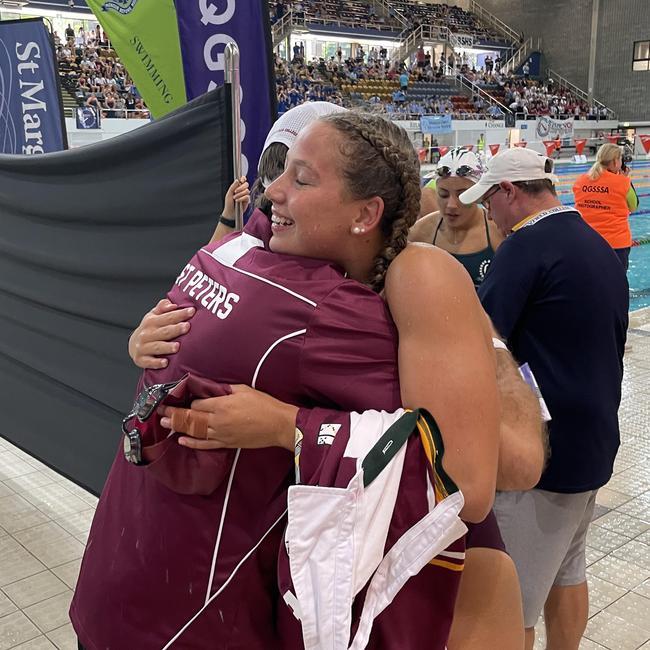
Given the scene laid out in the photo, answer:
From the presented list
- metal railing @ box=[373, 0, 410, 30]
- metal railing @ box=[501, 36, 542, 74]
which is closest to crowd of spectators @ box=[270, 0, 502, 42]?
metal railing @ box=[373, 0, 410, 30]

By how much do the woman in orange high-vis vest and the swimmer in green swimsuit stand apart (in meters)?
2.71

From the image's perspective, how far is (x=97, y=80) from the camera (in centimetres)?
2019

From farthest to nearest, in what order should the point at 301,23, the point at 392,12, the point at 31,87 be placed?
1. the point at 392,12
2. the point at 301,23
3. the point at 31,87

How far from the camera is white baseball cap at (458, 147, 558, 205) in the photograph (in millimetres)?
2059

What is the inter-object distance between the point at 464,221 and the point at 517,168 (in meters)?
1.09

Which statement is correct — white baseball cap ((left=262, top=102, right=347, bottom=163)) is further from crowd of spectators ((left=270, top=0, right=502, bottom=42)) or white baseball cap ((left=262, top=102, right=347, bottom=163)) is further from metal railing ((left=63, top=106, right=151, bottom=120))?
crowd of spectators ((left=270, top=0, right=502, bottom=42))

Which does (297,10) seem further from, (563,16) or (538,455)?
(538,455)

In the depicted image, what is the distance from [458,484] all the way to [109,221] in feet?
4.75

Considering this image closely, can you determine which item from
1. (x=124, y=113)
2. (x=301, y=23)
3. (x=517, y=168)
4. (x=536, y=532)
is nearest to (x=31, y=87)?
(x=517, y=168)

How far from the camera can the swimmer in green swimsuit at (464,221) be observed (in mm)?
3088

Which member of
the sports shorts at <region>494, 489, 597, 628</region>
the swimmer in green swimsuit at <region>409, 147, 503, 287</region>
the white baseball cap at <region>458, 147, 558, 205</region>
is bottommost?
the sports shorts at <region>494, 489, 597, 628</region>

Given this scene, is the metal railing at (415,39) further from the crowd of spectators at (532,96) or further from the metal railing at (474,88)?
the metal railing at (474,88)

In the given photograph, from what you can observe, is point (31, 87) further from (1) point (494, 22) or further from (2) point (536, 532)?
(1) point (494, 22)

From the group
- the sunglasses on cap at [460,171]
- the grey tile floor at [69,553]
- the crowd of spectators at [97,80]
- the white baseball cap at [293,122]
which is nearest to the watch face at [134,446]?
the white baseball cap at [293,122]
